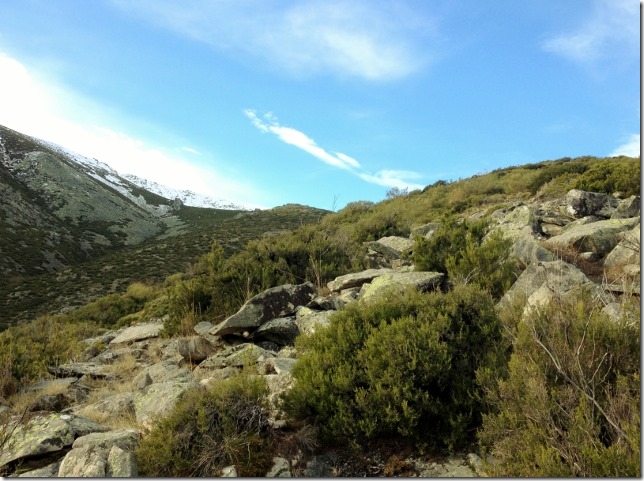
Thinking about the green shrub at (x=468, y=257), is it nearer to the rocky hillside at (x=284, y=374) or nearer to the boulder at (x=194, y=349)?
the rocky hillside at (x=284, y=374)

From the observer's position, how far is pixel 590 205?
43.3 ft

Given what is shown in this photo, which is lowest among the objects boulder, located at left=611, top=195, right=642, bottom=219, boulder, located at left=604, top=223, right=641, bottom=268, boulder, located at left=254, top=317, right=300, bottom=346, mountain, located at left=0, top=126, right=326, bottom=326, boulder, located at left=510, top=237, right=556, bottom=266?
mountain, located at left=0, top=126, right=326, bottom=326

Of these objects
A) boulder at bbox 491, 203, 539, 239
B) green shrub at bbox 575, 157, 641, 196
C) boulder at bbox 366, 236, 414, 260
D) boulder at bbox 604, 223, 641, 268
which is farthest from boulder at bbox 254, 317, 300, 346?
green shrub at bbox 575, 157, 641, 196

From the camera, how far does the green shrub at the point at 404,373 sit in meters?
3.96

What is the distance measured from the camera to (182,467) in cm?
372

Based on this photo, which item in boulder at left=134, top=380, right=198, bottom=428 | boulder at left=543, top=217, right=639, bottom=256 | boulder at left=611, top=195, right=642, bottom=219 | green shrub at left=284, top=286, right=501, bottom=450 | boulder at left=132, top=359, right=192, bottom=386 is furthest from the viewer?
boulder at left=611, top=195, right=642, bottom=219

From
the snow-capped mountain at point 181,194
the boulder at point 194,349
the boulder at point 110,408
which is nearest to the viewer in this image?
the boulder at point 110,408

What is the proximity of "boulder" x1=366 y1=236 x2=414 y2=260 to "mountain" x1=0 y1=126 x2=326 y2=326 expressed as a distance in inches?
769

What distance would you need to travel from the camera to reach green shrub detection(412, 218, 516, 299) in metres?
7.23

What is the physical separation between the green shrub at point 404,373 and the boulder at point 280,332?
225cm

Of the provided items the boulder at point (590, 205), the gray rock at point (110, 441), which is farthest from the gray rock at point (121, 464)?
the boulder at point (590, 205)

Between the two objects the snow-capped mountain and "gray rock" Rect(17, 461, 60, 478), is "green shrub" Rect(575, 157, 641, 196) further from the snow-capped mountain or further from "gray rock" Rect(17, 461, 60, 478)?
the snow-capped mountain

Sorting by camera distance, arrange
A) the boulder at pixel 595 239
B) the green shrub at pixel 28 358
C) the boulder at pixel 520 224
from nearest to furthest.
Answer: the green shrub at pixel 28 358
the boulder at pixel 595 239
the boulder at pixel 520 224

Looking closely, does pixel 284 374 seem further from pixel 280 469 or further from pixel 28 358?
pixel 28 358
